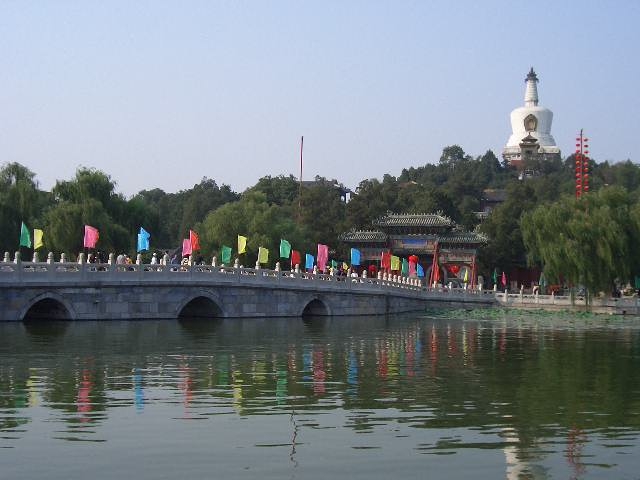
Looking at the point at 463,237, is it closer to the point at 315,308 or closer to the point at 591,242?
the point at 591,242

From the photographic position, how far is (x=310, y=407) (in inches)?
747

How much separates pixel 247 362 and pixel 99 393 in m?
6.42

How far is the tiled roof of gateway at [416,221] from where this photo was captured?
6562cm

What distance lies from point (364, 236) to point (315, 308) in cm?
2003

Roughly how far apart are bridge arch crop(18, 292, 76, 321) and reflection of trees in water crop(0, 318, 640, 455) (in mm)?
1720

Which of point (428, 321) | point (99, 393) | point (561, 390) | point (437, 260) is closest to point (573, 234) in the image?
point (428, 321)

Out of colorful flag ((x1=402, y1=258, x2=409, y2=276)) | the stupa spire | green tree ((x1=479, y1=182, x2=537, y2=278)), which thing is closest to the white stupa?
the stupa spire

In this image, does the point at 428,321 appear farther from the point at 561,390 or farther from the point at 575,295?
the point at 561,390

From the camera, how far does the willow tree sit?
49438 mm

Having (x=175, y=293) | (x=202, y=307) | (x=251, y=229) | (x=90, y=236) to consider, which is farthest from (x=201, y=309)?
(x=251, y=229)

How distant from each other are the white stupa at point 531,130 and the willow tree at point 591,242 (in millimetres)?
72481

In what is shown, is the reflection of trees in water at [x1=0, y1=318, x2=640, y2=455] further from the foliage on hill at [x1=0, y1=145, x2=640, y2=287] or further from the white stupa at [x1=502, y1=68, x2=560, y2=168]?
the white stupa at [x1=502, y1=68, x2=560, y2=168]

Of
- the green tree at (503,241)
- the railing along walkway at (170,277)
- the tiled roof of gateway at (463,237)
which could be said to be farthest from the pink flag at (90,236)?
the green tree at (503,241)

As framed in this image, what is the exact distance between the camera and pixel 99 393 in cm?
2031
